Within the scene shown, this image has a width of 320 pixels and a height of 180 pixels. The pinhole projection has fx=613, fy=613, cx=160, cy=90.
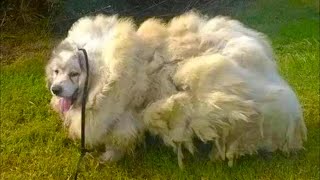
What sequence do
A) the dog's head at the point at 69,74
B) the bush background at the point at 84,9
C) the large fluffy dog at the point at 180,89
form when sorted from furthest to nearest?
the bush background at the point at 84,9, the dog's head at the point at 69,74, the large fluffy dog at the point at 180,89

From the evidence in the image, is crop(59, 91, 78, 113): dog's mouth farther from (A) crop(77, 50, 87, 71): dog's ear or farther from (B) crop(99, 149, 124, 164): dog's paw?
(B) crop(99, 149, 124, 164): dog's paw

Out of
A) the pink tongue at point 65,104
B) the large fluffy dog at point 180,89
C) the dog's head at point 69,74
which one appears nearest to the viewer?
the large fluffy dog at point 180,89

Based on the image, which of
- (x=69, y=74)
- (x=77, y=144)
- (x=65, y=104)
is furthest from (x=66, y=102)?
(x=77, y=144)

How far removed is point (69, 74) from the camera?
133 inches

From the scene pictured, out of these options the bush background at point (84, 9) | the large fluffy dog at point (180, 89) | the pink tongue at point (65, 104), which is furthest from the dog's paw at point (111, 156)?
the bush background at point (84, 9)

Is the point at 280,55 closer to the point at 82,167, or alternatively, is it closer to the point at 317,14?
the point at 317,14

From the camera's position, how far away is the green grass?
3426 mm

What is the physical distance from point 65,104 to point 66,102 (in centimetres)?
2

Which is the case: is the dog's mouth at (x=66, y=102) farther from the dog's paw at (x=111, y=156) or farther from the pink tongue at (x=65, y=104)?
the dog's paw at (x=111, y=156)

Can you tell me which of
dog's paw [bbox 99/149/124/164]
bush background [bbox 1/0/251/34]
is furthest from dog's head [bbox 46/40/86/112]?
bush background [bbox 1/0/251/34]

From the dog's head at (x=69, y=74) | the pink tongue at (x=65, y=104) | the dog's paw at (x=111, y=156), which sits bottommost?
the dog's paw at (x=111, y=156)

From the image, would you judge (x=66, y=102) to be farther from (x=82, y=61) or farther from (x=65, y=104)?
(x=82, y=61)

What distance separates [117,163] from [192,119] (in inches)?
23.8

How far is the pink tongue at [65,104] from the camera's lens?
3467mm
